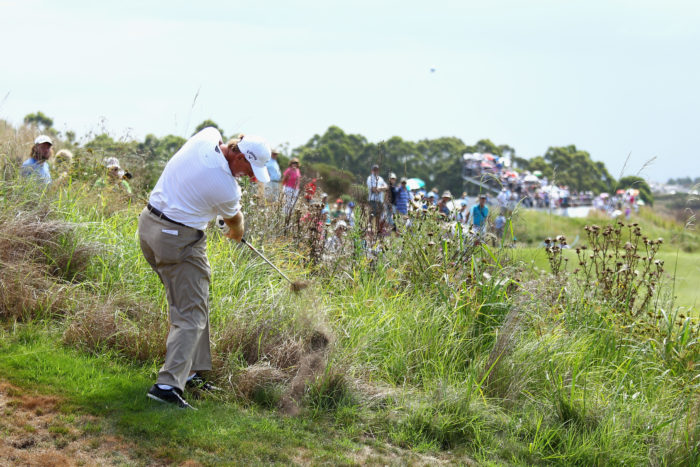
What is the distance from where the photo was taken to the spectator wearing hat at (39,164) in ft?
25.6

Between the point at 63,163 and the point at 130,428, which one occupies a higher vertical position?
the point at 63,163

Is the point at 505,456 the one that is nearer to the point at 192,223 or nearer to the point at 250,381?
the point at 250,381

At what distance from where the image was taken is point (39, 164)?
852cm

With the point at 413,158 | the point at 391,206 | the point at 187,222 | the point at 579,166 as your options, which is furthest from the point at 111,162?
the point at 579,166

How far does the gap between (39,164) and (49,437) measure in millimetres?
5112

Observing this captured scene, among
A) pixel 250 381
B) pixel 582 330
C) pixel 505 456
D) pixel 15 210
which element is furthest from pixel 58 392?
pixel 582 330

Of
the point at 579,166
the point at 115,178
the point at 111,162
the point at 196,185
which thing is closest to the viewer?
the point at 196,185

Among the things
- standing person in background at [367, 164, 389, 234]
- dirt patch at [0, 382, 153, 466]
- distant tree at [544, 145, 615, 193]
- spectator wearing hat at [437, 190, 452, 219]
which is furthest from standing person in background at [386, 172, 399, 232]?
distant tree at [544, 145, 615, 193]

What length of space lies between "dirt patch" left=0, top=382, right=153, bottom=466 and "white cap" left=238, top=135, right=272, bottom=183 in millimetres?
2057

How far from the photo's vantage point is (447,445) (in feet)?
16.4

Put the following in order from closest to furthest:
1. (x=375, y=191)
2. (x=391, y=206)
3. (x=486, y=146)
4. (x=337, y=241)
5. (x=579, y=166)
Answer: (x=337, y=241) < (x=391, y=206) < (x=375, y=191) < (x=486, y=146) < (x=579, y=166)

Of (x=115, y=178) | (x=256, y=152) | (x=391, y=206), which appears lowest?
(x=391, y=206)

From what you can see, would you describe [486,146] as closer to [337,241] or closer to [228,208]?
[337,241]

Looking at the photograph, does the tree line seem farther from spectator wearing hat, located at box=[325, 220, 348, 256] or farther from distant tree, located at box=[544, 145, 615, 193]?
spectator wearing hat, located at box=[325, 220, 348, 256]
